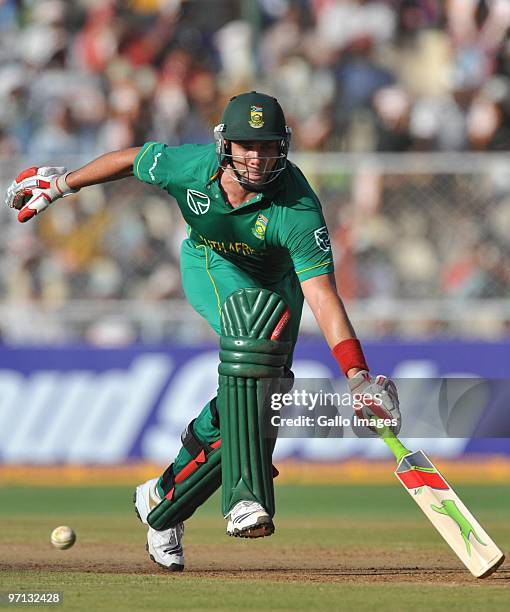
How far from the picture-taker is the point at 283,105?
1462 cm

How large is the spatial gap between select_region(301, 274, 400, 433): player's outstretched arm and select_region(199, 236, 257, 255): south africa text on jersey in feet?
1.49

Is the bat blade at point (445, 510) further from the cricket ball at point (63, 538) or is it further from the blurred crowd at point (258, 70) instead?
the blurred crowd at point (258, 70)

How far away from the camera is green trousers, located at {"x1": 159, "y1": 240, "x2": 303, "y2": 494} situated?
22.4ft

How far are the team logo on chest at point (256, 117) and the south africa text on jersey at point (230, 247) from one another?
2.04ft

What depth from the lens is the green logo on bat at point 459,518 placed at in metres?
5.98

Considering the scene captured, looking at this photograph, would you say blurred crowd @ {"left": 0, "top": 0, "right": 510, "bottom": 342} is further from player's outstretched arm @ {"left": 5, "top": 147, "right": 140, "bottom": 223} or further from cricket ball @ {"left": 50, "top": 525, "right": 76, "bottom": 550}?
player's outstretched arm @ {"left": 5, "top": 147, "right": 140, "bottom": 223}

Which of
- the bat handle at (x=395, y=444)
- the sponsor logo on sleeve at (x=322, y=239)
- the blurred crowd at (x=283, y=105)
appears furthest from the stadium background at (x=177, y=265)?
the bat handle at (x=395, y=444)

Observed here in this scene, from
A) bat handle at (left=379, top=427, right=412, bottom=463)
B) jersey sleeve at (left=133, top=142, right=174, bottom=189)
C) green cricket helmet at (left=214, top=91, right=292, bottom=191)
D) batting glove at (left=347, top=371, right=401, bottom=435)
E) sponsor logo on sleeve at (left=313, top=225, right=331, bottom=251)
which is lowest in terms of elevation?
bat handle at (left=379, top=427, right=412, bottom=463)

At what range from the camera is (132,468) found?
43.0 feet

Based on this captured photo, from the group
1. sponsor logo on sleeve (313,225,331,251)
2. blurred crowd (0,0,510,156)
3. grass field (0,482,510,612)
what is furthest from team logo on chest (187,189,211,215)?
blurred crowd (0,0,510,156)

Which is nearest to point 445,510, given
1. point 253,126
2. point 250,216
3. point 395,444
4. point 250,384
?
point 395,444

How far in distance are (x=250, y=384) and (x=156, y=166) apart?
1207 mm

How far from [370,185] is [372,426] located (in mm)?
7691

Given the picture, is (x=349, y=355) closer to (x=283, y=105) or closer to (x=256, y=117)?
(x=256, y=117)
